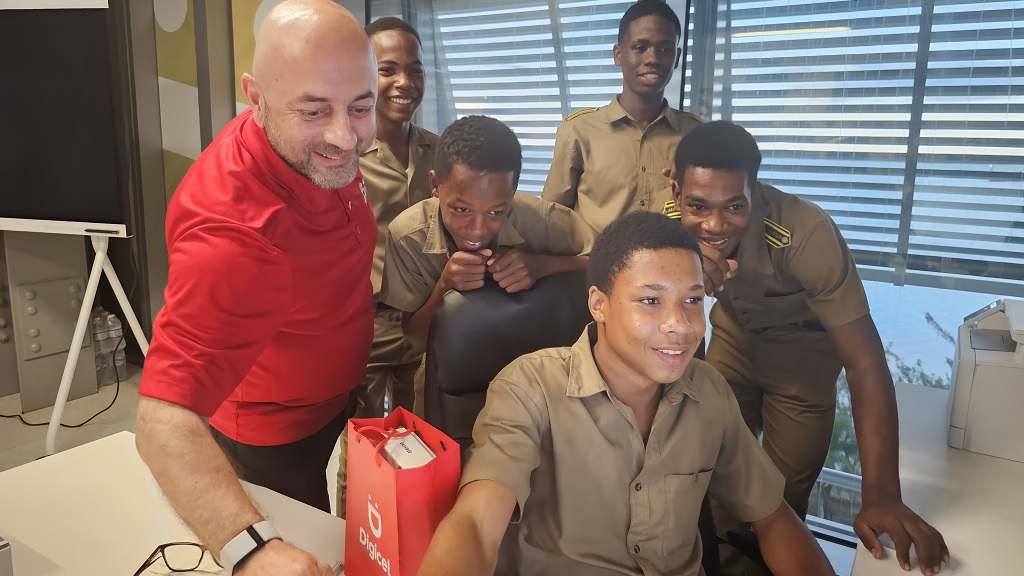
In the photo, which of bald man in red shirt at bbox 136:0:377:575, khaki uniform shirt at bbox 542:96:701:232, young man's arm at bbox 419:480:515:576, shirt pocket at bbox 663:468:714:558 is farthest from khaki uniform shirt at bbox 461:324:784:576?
khaki uniform shirt at bbox 542:96:701:232

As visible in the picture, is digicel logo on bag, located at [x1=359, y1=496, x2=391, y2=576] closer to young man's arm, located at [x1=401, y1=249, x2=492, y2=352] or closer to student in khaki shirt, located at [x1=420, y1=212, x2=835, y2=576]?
student in khaki shirt, located at [x1=420, y1=212, x2=835, y2=576]

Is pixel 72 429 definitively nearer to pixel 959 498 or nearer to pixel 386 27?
pixel 386 27

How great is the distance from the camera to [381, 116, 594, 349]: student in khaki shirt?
1.59 m

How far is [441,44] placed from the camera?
2787 millimetres

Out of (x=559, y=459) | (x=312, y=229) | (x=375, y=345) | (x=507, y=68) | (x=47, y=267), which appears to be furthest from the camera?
(x=47, y=267)

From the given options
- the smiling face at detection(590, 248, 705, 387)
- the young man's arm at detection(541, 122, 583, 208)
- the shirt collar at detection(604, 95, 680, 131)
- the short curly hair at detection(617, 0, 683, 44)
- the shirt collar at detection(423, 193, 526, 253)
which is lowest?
the smiling face at detection(590, 248, 705, 387)

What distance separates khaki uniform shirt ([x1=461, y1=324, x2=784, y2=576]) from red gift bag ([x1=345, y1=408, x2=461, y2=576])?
0.56ft

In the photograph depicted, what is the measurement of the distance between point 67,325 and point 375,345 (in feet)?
7.55

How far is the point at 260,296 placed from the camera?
131 centimetres

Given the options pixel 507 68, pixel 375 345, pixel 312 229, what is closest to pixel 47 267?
pixel 375 345

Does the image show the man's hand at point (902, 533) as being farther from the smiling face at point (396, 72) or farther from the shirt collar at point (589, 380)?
the smiling face at point (396, 72)

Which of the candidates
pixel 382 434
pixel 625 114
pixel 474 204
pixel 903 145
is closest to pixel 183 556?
pixel 382 434

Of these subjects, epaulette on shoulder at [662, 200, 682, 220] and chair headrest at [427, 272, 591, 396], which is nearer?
chair headrest at [427, 272, 591, 396]

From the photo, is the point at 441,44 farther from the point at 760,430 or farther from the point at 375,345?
the point at 760,430
